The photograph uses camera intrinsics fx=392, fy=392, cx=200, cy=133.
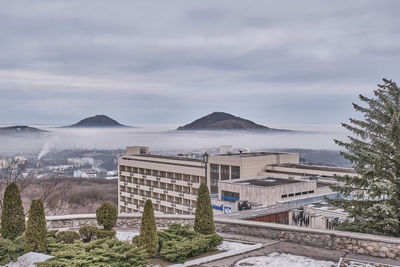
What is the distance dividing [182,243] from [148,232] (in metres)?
1.19

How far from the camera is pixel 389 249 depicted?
11.9 meters

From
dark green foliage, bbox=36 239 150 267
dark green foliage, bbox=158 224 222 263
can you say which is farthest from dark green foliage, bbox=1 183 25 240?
dark green foliage, bbox=158 224 222 263

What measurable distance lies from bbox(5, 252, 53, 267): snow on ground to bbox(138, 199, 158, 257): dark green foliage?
268 cm

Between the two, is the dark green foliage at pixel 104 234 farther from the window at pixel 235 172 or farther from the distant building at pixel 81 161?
the distant building at pixel 81 161

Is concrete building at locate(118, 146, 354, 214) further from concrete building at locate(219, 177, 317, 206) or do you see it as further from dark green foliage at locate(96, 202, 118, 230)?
dark green foliage at locate(96, 202, 118, 230)

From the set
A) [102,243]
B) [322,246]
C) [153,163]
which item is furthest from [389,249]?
[153,163]

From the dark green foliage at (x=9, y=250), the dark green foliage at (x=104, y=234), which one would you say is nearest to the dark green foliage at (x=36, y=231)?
the dark green foliage at (x=9, y=250)

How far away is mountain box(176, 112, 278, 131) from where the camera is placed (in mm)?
157375

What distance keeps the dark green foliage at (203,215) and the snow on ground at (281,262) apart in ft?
6.67

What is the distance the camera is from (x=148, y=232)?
11758 millimetres

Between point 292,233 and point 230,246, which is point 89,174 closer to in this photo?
point 230,246

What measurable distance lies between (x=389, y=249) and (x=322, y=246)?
208 centimetres

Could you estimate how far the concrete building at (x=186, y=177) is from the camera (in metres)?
38.1

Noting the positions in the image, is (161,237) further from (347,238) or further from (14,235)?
(347,238)
